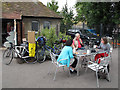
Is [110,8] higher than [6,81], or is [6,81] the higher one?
[110,8]

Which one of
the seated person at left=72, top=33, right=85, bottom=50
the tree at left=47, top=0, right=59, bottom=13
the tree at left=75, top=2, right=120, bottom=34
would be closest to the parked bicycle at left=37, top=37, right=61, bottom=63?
the seated person at left=72, top=33, right=85, bottom=50

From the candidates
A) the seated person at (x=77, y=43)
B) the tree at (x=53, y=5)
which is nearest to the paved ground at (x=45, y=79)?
the seated person at (x=77, y=43)

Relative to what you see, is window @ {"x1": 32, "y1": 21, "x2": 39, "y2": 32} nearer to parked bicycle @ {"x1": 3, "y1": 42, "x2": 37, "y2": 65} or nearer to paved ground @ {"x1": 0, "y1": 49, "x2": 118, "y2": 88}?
parked bicycle @ {"x1": 3, "y1": 42, "x2": 37, "y2": 65}

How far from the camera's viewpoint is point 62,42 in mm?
8531

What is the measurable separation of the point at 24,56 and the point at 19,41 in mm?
5916

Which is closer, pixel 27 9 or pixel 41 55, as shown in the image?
pixel 41 55

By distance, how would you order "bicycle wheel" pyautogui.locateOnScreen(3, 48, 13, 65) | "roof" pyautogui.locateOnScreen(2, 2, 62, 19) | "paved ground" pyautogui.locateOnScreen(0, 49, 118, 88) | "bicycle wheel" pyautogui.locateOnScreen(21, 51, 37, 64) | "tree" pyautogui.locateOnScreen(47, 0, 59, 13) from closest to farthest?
"paved ground" pyautogui.locateOnScreen(0, 49, 118, 88) < "bicycle wheel" pyautogui.locateOnScreen(3, 48, 13, 65) < "bicycle wheel" pyautogui.locateOnScreen(21, 51, 37, 64) < "roof" pyautogui.locateOnScreen(2, 2, 62, 19) < "tree" pyautogui.locateOnScreen(47, 0, 59, 13)

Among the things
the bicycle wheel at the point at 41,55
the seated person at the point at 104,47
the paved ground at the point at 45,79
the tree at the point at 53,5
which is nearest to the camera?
the paved ground at the point at 45,79

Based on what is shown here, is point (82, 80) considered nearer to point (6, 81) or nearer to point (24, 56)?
point (6, 81)

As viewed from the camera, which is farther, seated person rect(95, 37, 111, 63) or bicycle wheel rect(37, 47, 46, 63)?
bicycle wheel rect(37, 47, 46, 63)

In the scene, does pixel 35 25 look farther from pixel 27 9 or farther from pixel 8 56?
pixel 8 56

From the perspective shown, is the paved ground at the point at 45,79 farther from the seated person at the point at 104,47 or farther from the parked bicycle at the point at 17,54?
the parked bicycle at the point at 17,54

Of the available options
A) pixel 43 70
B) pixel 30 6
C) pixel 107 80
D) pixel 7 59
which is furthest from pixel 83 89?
pixel 30 6

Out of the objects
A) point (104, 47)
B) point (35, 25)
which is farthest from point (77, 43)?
point (35, 25)
